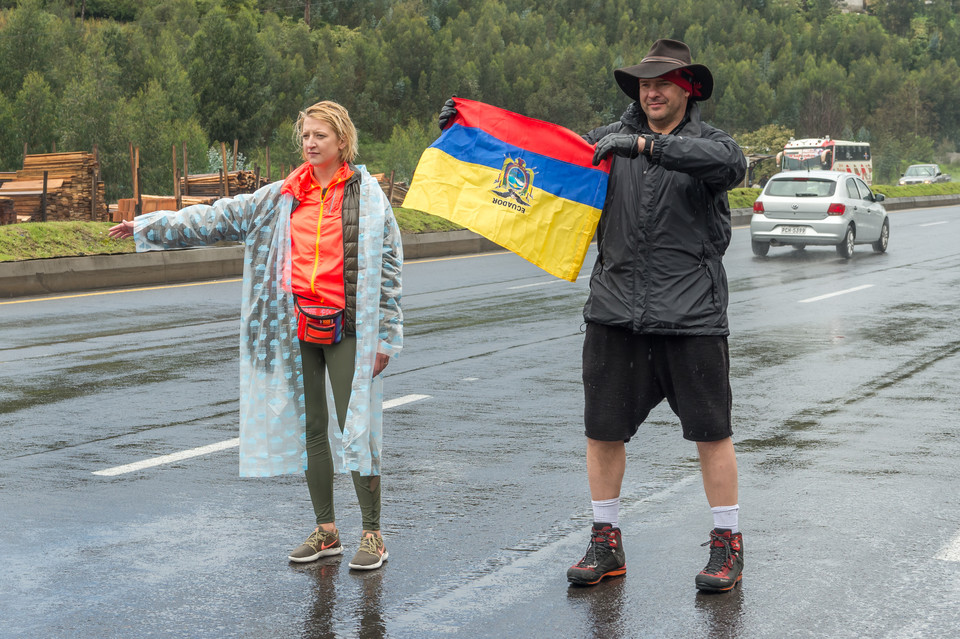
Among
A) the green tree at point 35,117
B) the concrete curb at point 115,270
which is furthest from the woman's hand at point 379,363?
the green tree at point 35,117

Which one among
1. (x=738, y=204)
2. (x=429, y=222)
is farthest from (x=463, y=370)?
(x=738, y=204)

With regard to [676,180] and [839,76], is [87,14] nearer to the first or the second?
[839,76]

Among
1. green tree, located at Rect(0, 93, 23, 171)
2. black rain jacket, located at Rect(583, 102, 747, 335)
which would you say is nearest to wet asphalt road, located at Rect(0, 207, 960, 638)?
Result: black rain jacket, located at Rect(583, 102, 747, 335)

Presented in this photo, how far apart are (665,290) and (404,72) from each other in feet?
301

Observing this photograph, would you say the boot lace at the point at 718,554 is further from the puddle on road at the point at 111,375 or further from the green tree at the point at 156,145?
the green tree at the point at 156,145

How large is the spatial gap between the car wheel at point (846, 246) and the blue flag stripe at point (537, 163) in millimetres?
18422

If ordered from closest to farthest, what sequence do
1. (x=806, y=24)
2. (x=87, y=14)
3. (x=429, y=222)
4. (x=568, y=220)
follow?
(x=568, y=220)
(x=429, y=222)
(x=87, y=14)
(x=806, y=24)

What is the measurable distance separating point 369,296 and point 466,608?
4.05 ft

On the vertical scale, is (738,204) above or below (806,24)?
below

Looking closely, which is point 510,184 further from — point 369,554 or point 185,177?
point 185,177

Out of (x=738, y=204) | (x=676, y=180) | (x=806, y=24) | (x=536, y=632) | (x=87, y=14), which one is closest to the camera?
(x=536, y=632)

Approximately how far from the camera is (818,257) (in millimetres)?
22766

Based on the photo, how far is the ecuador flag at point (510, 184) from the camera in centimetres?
502

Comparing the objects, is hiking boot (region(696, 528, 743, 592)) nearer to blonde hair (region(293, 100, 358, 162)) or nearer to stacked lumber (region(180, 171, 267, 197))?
blonde hair (region(293, 100, 358, 162))
